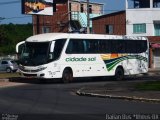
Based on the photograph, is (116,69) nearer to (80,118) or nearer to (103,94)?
(103,94)

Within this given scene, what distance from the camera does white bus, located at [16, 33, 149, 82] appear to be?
34.4 meters

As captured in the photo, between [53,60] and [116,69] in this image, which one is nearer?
[53,60]

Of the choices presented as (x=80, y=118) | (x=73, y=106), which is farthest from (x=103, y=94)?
(x=80, y=118)

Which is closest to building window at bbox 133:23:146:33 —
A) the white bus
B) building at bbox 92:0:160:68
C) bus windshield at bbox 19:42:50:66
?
building at bbox 92:0:160:68

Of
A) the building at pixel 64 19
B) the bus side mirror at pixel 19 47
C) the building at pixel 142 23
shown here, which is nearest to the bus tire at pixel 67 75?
the bus side mirror at pixel 19 47

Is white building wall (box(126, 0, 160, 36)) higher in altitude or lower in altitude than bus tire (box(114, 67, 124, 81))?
higher

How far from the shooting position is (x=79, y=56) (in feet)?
119

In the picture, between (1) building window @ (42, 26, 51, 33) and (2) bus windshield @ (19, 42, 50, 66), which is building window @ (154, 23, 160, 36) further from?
(2) bus windshield @ (19, 42, 50, 66)

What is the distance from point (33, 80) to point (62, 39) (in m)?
4.90

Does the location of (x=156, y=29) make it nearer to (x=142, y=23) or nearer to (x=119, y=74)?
(x=142, y=23)

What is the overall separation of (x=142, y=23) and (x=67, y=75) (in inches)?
1470

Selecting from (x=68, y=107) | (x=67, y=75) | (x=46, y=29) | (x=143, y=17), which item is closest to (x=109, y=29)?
(x=143, y=17)

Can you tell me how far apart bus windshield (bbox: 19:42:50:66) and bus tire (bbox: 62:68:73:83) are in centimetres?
196

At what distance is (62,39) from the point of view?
3484 cm
